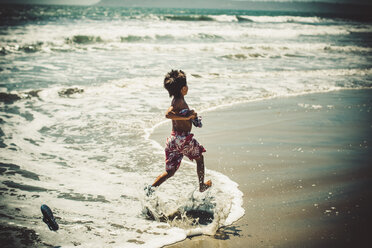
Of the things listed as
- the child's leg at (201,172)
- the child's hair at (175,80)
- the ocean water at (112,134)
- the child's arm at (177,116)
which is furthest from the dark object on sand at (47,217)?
the child's hair at (175,80)

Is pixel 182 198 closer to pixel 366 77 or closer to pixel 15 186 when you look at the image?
pixel 15 186

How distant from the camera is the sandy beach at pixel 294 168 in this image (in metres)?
2.67

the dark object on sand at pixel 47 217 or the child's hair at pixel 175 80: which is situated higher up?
the child's hair at pixel 175 80

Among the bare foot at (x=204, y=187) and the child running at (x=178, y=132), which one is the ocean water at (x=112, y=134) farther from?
the child running at (x=178, y=132)

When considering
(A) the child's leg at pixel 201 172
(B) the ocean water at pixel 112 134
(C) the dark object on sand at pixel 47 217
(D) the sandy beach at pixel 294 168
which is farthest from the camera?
(A) the child's leg at pixel 201 172

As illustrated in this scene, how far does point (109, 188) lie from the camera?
144 inches

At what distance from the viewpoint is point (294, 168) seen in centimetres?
403

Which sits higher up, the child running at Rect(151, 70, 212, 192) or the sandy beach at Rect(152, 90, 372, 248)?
the child running at Rect(151, 70, 212, 192)

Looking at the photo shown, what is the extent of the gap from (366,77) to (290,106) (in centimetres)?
608

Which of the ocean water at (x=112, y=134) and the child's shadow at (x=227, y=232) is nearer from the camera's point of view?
the child's shadow at (x=227, y=232)

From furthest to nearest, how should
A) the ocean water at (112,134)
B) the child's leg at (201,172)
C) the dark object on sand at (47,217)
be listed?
the child's leg at (201,172) → the ocean water at (112,134) → the dark object on sand at (47,217)

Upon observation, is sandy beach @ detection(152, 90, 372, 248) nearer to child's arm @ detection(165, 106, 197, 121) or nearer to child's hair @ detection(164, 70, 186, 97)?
child's arm @ detection(165, 106, 197, 121)

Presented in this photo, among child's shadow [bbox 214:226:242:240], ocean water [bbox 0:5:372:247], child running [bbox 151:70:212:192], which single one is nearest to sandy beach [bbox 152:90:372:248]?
child's shadow [bbox 214:226:242:240]

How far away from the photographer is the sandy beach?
2.67 meters
